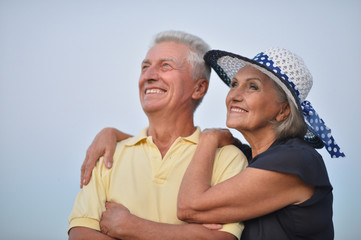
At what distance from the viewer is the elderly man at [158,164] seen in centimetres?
248

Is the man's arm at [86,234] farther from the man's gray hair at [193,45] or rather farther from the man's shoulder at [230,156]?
the man's gray hair at [193,45]

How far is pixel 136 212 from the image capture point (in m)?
2.64

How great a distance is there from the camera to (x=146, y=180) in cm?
275

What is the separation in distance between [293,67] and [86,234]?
1.62m

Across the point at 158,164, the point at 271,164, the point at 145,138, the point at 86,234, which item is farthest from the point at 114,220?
the point at 271,164

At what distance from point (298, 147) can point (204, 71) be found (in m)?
1.01

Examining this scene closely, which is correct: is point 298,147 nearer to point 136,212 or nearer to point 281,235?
point 281,235

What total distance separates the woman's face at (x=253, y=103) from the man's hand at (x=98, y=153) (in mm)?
823

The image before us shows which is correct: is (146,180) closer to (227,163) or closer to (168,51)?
(227,163)

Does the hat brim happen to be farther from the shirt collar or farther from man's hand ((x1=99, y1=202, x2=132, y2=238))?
man's hand ((x1=99, y1=202, x2=132, y2=238))

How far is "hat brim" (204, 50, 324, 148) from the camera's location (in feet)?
8.65

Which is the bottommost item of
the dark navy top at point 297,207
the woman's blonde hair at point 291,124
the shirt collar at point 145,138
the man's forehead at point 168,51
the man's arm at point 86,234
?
the man's arm at point 86,234

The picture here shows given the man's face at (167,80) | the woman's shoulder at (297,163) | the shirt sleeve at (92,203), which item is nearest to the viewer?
the woman's shoulder at (297,163)

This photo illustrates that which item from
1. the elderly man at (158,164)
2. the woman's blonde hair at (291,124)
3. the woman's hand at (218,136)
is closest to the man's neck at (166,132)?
the elderly man at (158,164)
